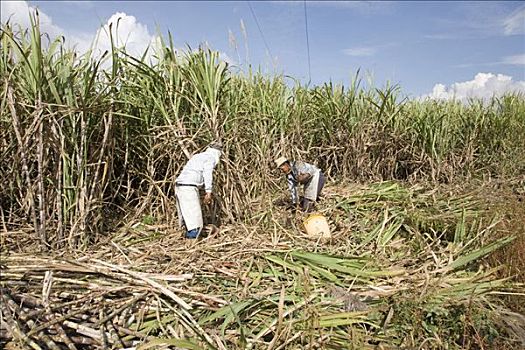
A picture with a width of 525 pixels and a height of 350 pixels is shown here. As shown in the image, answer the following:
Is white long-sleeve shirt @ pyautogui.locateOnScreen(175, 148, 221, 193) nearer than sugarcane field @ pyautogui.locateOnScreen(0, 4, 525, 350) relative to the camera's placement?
No

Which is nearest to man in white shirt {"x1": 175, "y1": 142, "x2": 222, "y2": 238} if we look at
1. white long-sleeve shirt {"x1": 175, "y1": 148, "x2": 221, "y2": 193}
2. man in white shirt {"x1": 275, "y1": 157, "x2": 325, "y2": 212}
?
white long-sleeve shirt {"x1": 175, "y1": 148, "x2": 221, "y2": 193}

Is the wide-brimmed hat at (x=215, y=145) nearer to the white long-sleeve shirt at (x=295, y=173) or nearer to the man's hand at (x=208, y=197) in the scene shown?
the man's hand at (x=208, y=197)

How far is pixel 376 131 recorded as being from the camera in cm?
532

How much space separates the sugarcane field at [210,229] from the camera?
7.42ft

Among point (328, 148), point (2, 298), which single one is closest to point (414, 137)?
point (328, 148)

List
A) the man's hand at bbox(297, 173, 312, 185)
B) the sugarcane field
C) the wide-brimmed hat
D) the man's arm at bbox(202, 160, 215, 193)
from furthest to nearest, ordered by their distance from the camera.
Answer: the man's hand at bbox(297, 173, 312, 185) → the wide-brimmed hat → the man's arm at bbox(202, 160, 215, 193) → the sugarcane field

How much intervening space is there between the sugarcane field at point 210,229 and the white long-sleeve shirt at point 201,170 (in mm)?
12

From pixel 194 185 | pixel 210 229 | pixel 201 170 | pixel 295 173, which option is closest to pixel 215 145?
pixel 201 170

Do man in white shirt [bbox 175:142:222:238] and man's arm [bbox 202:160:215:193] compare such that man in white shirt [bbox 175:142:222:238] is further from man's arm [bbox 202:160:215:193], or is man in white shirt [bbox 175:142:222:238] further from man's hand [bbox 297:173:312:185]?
man's hand [bbox 297:173:312:185]

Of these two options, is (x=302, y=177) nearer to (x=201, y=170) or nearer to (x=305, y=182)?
(x=305, y=182)

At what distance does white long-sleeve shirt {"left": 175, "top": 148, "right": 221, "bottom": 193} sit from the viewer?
11.3 ft

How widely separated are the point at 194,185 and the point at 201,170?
5.3 inches

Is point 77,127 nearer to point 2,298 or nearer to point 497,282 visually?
point 2,298

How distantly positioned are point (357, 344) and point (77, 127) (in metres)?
2.50
